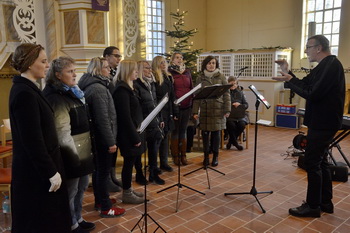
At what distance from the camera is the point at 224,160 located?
516 centimetres

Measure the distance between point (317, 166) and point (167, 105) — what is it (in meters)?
2.00

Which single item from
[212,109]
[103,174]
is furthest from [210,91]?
[103,174]

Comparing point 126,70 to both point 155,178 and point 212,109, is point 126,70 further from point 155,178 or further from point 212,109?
point 212,109

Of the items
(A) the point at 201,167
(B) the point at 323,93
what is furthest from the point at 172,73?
(B) the point at 323,93

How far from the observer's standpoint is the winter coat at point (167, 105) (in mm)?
4219

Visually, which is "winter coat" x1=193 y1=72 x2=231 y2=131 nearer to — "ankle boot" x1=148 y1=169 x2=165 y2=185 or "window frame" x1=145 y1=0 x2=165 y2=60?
"ankle boot" x1=148 y1=169 x2=165 y2=185

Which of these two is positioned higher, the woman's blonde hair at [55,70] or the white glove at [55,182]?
the woman's blonde hair at [55,70]

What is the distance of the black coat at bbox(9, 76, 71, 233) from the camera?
70.7 inches

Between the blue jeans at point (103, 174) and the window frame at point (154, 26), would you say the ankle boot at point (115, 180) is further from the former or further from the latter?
the window frame at point (154, 26)

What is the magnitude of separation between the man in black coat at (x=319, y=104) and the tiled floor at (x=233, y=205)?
0.91 feet

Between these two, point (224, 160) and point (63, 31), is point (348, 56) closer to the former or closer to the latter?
point (224, 160)

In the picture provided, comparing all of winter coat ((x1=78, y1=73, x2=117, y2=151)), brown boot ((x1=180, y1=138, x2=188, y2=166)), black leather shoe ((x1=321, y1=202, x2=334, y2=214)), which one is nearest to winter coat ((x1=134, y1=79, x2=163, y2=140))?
winter coat ((x1=78, y1=73, x2=117, y2=151))

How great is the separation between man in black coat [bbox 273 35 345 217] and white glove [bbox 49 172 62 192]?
225 cm

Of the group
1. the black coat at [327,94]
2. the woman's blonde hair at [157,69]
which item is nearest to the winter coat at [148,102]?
the woman's blonde hair at [157,69]
